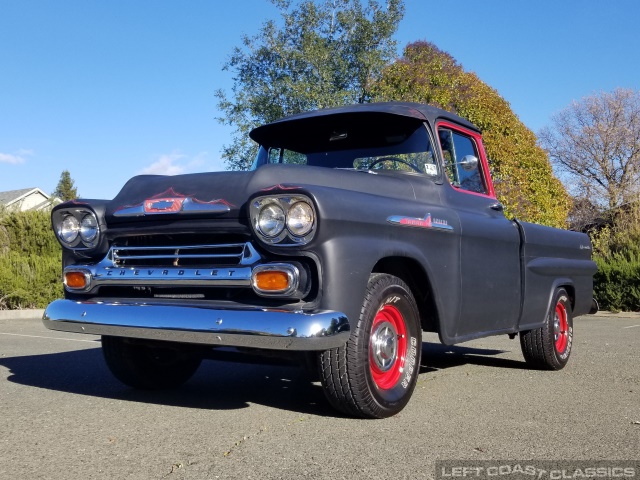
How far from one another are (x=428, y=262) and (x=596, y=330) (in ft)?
24.3

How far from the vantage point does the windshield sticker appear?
164 inches

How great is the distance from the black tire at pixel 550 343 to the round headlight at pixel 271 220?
10.6ft

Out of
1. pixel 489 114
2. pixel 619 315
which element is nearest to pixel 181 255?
pixel 619 315

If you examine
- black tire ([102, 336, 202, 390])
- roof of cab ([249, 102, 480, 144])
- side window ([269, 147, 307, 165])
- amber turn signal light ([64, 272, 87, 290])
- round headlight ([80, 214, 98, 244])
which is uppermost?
roof of cab ([249, 102, 480, 144])

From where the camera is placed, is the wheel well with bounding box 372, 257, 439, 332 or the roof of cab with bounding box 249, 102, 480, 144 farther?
the roof of cab with bounding box 249, 102, 480, 144

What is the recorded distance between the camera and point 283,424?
3.87 meters

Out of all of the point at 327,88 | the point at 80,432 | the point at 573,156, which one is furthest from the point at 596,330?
the point at 573,156

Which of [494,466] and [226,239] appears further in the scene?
[226,239]

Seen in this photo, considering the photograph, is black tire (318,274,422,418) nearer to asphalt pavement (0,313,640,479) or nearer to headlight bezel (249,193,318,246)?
asphalt pavement (0,313,640,479)

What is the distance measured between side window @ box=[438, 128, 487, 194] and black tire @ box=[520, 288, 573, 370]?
1315 millimetres

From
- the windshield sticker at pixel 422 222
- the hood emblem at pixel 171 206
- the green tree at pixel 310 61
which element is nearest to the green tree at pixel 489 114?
the green tree at pixel 310 61

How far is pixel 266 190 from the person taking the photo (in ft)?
12.2

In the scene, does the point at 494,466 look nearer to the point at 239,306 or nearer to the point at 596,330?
the point at 239,306

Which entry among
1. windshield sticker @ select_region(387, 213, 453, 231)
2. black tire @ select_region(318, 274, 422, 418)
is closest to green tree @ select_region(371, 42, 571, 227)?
windshield sticker @ select_region(387, 213, 453, 231)
